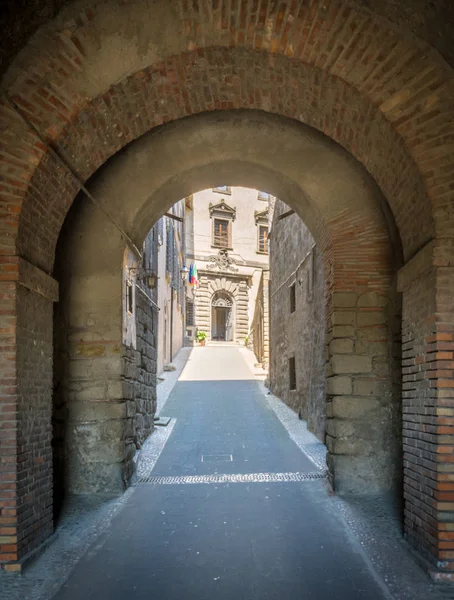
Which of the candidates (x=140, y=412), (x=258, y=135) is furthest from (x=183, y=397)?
(x=258, y=135)

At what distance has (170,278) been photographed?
18141 millimetres

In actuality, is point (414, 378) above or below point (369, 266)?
below

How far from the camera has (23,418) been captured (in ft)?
12.7

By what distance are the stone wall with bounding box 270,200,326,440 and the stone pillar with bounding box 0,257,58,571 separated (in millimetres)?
4771

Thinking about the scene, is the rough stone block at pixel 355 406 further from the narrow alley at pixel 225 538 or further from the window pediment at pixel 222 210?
the window pediment at pixel 222 210

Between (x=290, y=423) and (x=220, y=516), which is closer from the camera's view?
(x=220, y=516)

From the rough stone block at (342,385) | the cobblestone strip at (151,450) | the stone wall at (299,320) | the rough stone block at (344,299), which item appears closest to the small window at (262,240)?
the stone wall at (299,320)

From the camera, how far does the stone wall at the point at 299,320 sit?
855cm

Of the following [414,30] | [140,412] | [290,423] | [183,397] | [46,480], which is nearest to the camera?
[414,30]

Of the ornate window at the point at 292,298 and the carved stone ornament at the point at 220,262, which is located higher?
the carved stone ornament at the point at 220,262

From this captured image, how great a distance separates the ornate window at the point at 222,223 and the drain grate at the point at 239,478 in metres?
23.9

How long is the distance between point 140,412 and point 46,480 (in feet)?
10.9

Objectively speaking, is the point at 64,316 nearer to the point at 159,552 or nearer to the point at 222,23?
the point at 159,552

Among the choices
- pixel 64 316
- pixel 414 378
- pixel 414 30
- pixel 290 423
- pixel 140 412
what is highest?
pixel 414 30
